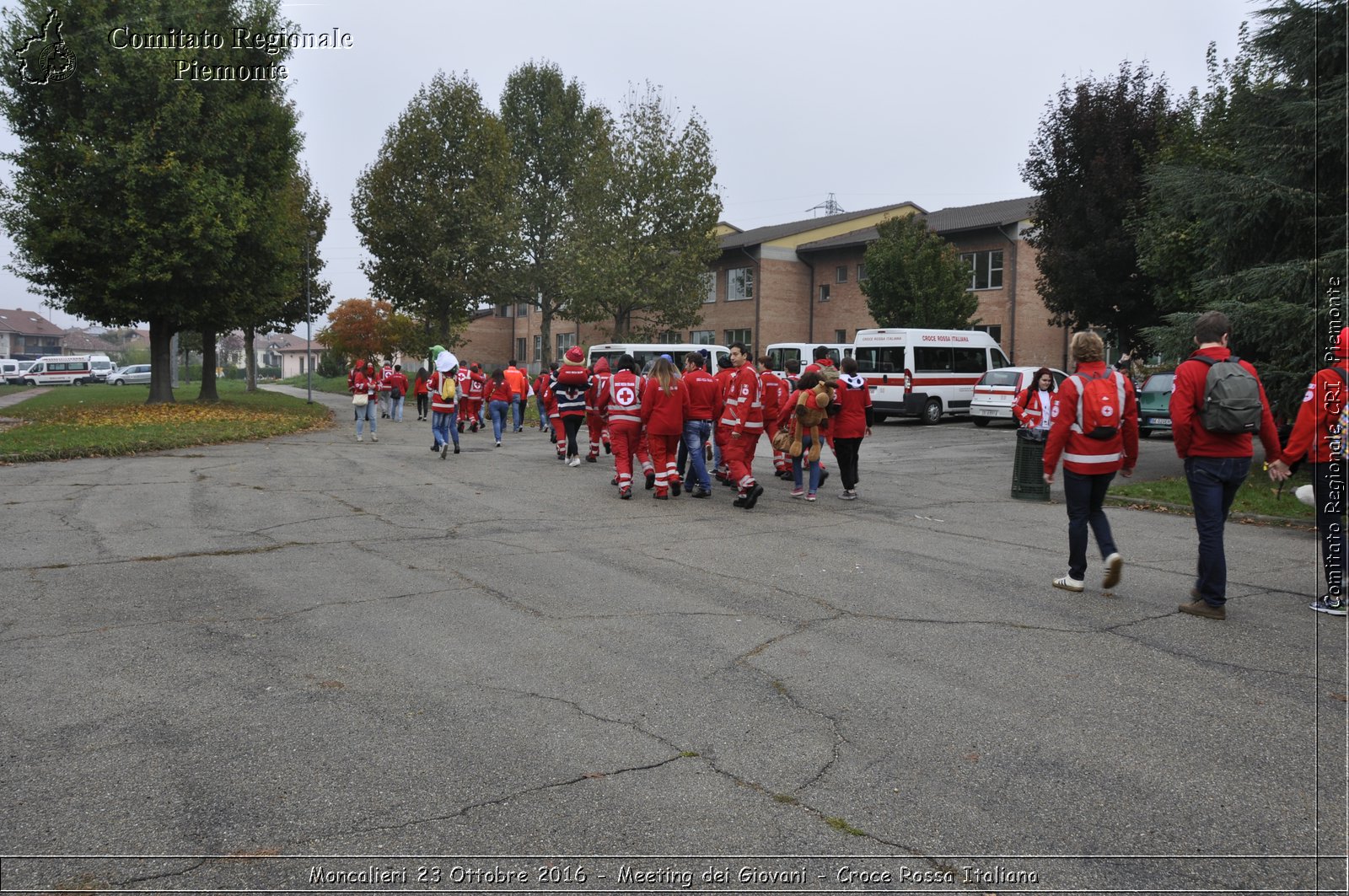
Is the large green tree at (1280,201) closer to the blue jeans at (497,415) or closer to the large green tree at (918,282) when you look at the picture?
the blue jeans at (497,415)

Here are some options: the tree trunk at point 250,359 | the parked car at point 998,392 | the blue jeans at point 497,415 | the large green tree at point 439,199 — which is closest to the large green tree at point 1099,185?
the parked car at point 998,392

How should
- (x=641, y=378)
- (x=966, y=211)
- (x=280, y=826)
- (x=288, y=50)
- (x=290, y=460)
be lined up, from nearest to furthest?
(x=280, y=826)
(x=641, y=378)
(x=290, y=460)
(x=288, y=50)
(x=966, y=211)

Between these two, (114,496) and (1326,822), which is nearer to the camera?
(1326,822)

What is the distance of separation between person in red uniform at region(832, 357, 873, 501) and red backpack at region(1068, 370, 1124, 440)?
16.8ft

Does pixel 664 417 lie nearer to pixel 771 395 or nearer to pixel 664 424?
pixel 664 424

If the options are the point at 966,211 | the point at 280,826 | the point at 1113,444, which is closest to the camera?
the point at 280,826

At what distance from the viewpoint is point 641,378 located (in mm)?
12844

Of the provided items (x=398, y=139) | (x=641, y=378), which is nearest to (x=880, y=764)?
(x=641, y=378)

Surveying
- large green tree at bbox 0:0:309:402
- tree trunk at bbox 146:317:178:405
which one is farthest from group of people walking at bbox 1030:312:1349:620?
tree trunk at bbox 146:317:178:405

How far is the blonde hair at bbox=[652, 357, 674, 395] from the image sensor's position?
11.9 meters

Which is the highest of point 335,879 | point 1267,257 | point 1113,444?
point 1267,257

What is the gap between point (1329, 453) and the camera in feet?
21.8

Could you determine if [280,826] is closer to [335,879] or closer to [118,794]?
[335,879]

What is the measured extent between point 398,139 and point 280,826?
4267 centimetres
